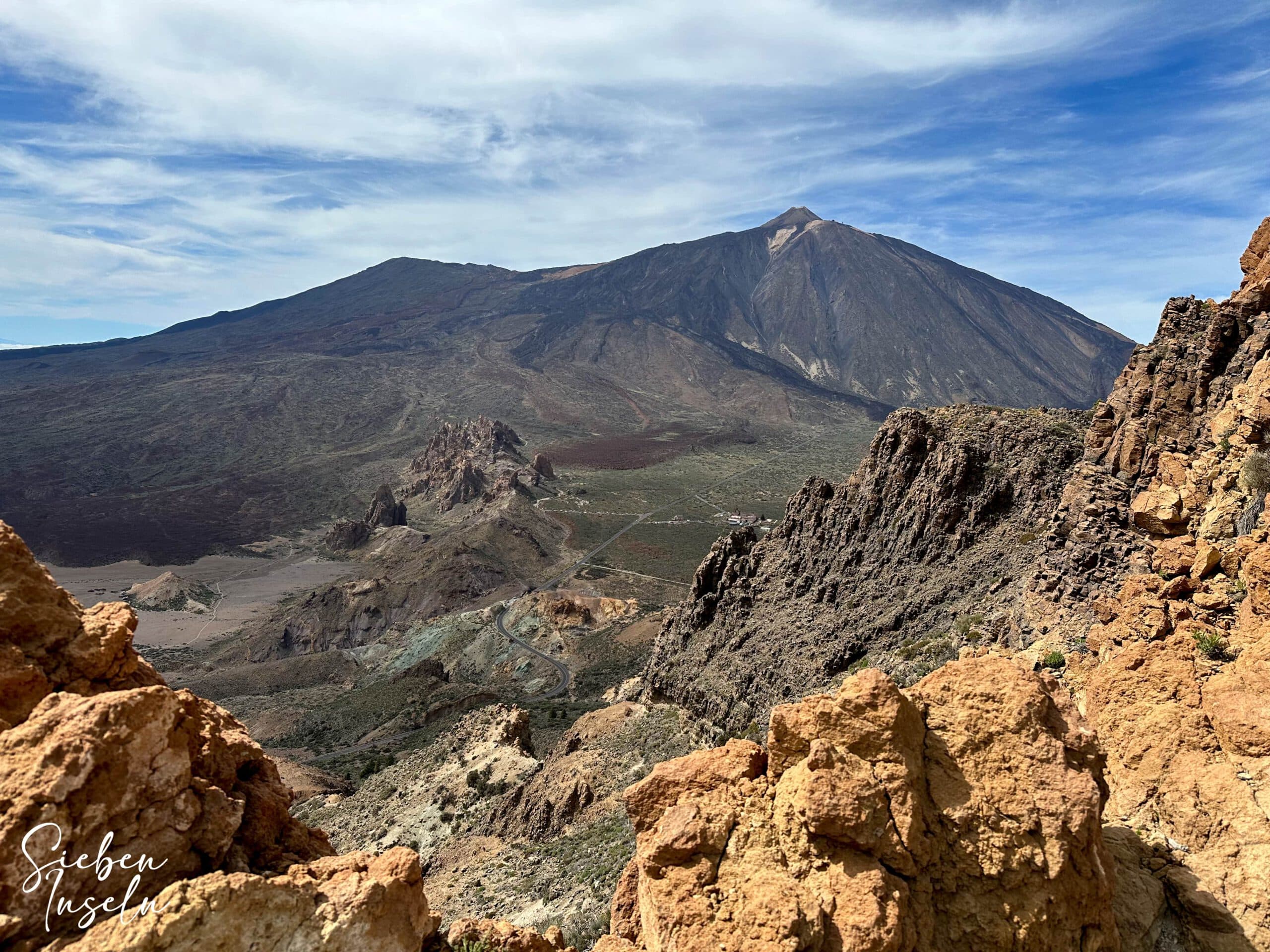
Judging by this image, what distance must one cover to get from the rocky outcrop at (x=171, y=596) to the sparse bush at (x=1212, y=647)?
291 feet

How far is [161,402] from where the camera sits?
17688 cm

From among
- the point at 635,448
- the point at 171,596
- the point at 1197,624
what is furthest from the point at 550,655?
the point at 635,448

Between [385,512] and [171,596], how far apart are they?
93.4ft

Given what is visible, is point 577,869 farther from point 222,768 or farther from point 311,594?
point 311,594

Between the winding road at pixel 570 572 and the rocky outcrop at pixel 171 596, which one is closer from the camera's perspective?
the winding road at pixel 570 572

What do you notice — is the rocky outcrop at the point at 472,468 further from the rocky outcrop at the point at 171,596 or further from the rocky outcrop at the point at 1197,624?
the rocky outcrop at the point at 1197,624

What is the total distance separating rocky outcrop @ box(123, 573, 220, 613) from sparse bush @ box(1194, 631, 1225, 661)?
8876 cm

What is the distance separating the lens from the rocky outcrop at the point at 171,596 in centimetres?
8112

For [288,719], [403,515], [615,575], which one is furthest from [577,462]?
[288,719]

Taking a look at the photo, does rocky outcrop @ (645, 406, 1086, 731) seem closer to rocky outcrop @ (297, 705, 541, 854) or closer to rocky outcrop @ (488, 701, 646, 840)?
rocky outcrop @ (488, 701, 646, 840)

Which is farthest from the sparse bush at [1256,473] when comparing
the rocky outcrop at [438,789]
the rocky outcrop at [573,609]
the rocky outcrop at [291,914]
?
the rocky outcrop at [573,609]

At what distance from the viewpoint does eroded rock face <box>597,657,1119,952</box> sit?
6762 mm

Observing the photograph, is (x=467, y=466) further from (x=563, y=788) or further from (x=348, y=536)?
(x=563, y=788)

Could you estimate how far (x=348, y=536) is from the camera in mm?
102250
